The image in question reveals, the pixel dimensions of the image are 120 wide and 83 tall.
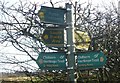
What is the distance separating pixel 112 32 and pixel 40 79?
2458mm

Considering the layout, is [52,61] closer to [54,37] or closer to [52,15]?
[54,37]

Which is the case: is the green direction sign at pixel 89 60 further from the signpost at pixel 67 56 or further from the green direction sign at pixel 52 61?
the green direction sign at pixel 52 61

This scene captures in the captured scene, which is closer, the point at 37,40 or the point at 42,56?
the point at 42,56

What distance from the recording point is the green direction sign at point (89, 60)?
5105 mm

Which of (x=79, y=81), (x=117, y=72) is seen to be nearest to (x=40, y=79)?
(x=79, y=81)

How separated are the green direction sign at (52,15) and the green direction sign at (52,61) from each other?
0.58 metres

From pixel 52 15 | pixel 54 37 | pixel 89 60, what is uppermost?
pixel 52 15

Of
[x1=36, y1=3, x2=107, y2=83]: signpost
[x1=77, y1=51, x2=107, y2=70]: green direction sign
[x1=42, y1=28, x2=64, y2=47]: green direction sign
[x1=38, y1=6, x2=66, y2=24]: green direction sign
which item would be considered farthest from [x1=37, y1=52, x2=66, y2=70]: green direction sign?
[x1=38, y1=6, x2=66, y2=24]: green direction sign

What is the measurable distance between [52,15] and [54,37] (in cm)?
42

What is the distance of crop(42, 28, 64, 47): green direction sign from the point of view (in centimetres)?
509

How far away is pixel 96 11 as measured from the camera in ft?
28.9

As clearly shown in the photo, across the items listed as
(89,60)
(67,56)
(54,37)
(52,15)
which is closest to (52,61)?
(67,56)

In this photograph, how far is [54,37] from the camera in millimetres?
5113

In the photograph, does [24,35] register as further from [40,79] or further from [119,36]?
[119,36]
